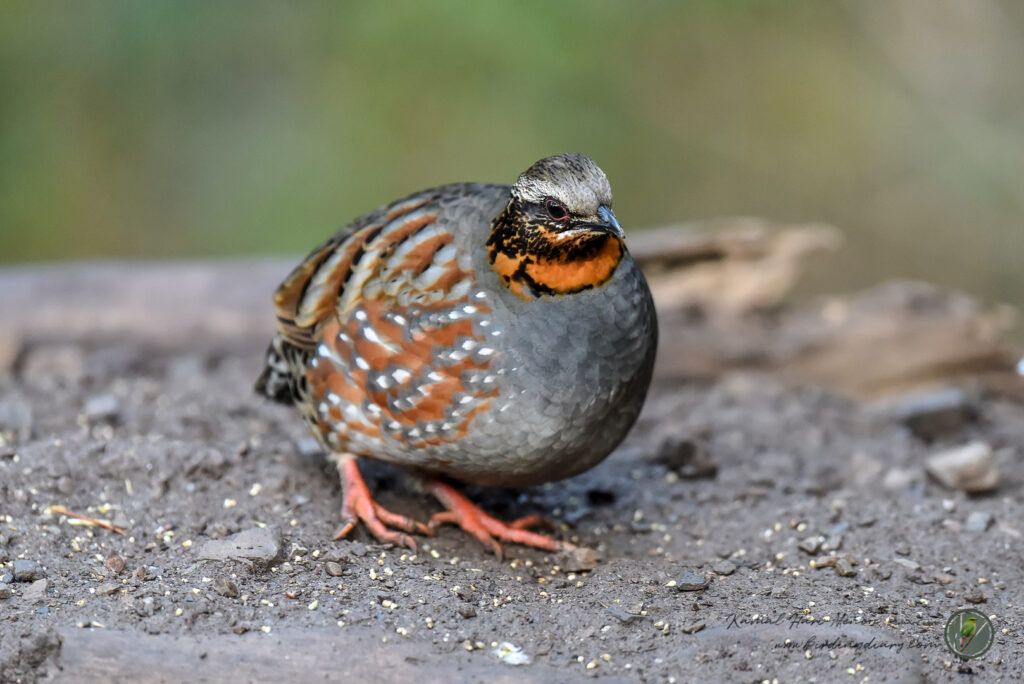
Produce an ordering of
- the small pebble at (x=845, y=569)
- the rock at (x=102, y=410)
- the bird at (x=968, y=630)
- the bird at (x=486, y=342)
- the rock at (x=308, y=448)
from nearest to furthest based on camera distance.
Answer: the bird at (x=968, y=630)
the bird at (x=486, y=342)
the small pebble at (x=845, y=569)
the rock at (x=308, y=448)
the rock at (x=102, y=410)

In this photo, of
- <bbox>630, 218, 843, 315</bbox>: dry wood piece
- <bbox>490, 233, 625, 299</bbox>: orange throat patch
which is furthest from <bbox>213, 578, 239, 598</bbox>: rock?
<bbox>630, 218, 843, 315</bbox>: dry wood piece

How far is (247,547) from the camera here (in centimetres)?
402

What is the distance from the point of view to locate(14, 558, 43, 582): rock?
382cm

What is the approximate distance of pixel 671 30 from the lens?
36.0ft

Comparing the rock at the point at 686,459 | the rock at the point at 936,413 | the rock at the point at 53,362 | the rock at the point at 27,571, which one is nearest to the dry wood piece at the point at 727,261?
the rock at the point at 936,413

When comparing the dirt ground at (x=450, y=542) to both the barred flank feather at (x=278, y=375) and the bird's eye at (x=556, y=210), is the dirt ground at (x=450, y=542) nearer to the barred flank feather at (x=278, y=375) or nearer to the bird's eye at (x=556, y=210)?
the barred flank feather at (x=278, y=375)

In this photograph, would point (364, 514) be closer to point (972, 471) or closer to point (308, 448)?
point (308, 448)

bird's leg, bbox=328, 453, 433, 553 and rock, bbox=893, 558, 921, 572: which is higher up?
rock, bbox=893, 558, 921, 572

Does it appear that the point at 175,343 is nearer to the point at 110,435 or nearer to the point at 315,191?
the point at 110,435

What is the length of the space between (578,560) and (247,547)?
128 cm

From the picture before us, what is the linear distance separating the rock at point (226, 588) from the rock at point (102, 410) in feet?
6.69

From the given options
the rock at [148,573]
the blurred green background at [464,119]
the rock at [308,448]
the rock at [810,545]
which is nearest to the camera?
the rock at [148,573]

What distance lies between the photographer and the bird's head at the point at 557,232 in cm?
389

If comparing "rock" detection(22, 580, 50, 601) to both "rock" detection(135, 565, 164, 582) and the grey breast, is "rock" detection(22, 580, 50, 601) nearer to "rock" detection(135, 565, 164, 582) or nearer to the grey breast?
"rock" detection(135, 565, 164, 582)
